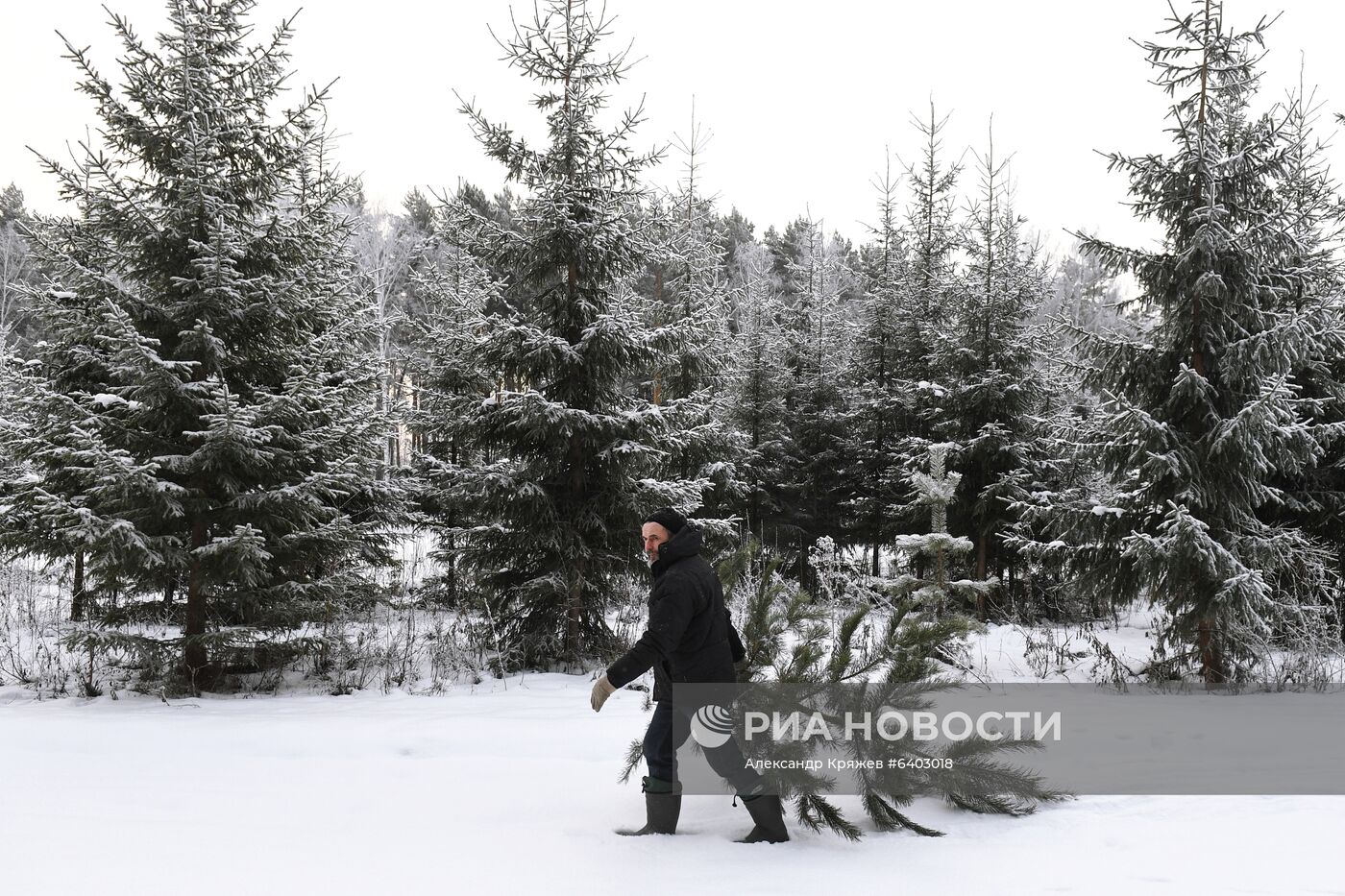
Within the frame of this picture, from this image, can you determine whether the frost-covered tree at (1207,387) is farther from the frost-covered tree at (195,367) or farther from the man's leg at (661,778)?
the frost-covered tree at (195,367)

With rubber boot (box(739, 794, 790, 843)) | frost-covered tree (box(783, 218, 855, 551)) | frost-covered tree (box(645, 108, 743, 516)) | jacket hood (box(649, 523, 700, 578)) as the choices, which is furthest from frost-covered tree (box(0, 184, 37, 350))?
rubber boot (box(739, 794, 790, 843))

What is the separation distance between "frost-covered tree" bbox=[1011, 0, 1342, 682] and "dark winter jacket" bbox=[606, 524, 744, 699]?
5.18 meters

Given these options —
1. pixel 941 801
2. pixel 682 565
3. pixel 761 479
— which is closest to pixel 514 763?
pixel 682 565

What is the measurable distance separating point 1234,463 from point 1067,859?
5448mm

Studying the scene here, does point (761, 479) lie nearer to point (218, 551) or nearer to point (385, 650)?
point (385, 650)

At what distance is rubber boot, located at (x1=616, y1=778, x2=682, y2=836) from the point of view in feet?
13.9

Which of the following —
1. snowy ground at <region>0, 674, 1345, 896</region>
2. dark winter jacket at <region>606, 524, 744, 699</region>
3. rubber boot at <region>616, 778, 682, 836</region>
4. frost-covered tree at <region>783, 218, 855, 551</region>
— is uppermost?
frost-covered tree at <region>783, 218, 855, 551</region>

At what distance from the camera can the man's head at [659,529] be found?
4.39 metres

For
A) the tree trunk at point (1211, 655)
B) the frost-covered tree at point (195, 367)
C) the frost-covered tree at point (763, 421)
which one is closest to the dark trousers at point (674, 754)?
the frost-covered tree at point (195, 367)

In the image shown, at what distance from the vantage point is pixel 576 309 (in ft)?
30.9

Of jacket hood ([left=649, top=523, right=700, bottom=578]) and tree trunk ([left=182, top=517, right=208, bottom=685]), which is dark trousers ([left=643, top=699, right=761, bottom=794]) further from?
tree trunk ([left=182, top=517, right=208, bottom=685])

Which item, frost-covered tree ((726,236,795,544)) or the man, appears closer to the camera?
the man

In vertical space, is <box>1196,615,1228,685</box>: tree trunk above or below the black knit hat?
below

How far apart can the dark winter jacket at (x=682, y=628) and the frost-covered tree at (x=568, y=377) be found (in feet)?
15.2
